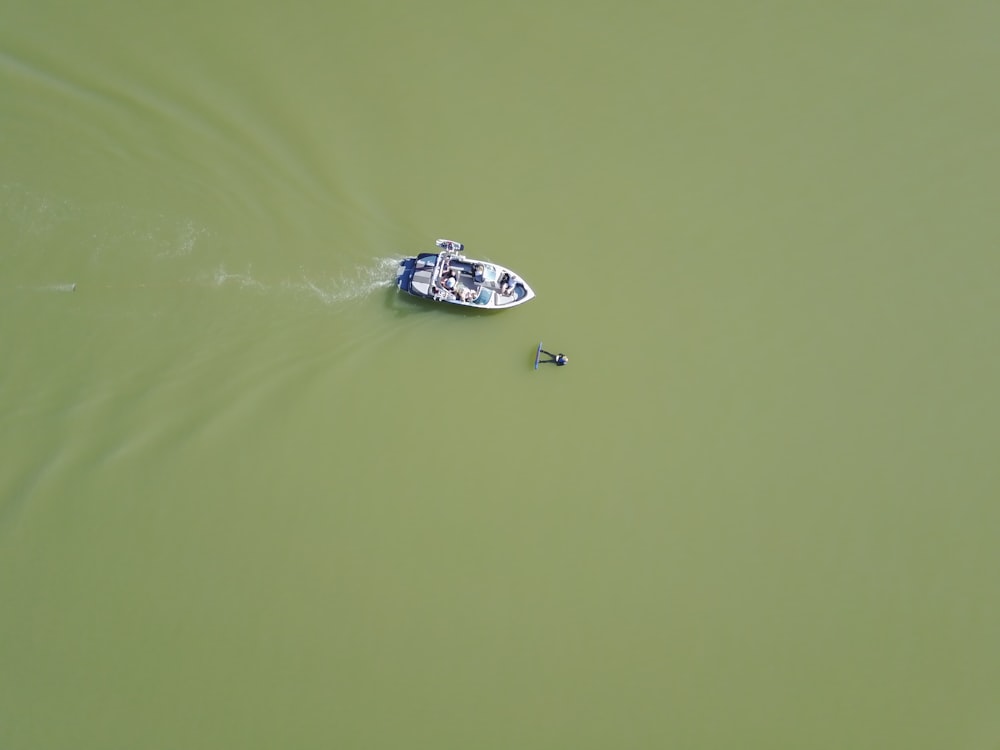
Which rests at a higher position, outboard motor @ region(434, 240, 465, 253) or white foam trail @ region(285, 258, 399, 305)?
outboard motor @ region(434, 240, 465, 253)

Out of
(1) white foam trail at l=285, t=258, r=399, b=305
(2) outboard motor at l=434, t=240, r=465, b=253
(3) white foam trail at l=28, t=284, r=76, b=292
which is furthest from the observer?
(1) white foam trail at l=285, t=258, r=399, b=305

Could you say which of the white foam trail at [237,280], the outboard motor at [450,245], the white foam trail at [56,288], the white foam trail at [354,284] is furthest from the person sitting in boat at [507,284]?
the white foam trail at [56,288]

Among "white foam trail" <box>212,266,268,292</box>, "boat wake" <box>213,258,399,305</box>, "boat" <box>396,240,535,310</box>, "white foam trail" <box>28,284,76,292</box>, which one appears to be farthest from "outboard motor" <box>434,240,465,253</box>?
"white foam trail" <box>28,284,76,292</box>

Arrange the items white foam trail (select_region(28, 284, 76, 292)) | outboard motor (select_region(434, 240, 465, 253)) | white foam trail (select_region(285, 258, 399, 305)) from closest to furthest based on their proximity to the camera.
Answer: white foam trail (select_region(28, 284, 76, 292)), outboard motor (select_region(434, 240, 465, 253)), white foam trail (select_region(285, 258, 399, 305))

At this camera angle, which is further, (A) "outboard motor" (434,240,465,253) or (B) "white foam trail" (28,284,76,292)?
(A) "outboard motor" (434,240,465,253)

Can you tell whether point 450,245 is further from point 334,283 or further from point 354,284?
point 334,283

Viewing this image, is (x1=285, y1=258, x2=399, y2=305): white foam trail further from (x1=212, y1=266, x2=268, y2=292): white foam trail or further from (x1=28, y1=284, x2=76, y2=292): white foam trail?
(x1=28, y1=284, x2=76, y2=292): white foam trail
